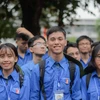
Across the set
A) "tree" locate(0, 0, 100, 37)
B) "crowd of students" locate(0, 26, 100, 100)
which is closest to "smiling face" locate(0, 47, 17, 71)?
"crowd of students" locate(0, 26, 100, 100)

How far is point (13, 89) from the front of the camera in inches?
179

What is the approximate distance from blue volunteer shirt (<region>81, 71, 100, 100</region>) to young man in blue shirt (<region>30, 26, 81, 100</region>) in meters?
0.09

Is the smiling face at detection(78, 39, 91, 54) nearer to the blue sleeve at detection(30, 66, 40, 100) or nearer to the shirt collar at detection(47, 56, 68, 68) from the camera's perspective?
the shirt collar at detection(47, 56, 68, 68)

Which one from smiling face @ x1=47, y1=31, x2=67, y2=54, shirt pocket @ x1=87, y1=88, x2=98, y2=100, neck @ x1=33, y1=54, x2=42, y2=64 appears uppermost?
smiling face @ x1=47, y1=31, x2=67, y2=54

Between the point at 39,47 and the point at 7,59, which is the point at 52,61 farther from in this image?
the point at 39,47

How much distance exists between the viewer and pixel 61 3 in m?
11.9

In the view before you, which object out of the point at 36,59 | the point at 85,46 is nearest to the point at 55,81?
the point at 36,59

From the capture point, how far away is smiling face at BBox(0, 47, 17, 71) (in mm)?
4688

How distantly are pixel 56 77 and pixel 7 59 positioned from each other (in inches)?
26.7

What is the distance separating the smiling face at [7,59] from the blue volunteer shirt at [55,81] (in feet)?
1.09

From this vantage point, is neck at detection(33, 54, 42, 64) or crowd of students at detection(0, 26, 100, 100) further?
neck at detection(33, 54, 42, 64)

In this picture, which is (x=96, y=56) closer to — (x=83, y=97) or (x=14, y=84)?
(x=83, y=97)

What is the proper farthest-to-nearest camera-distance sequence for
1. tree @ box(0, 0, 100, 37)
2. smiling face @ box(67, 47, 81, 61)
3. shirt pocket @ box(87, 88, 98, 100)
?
tree @ box(0, 0, 100, 37), smiling face @ box(67, 47, 81, 61), shirt pocket @ box(87, 88, 98, 100)

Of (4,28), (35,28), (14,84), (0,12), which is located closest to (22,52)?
(14,84)
